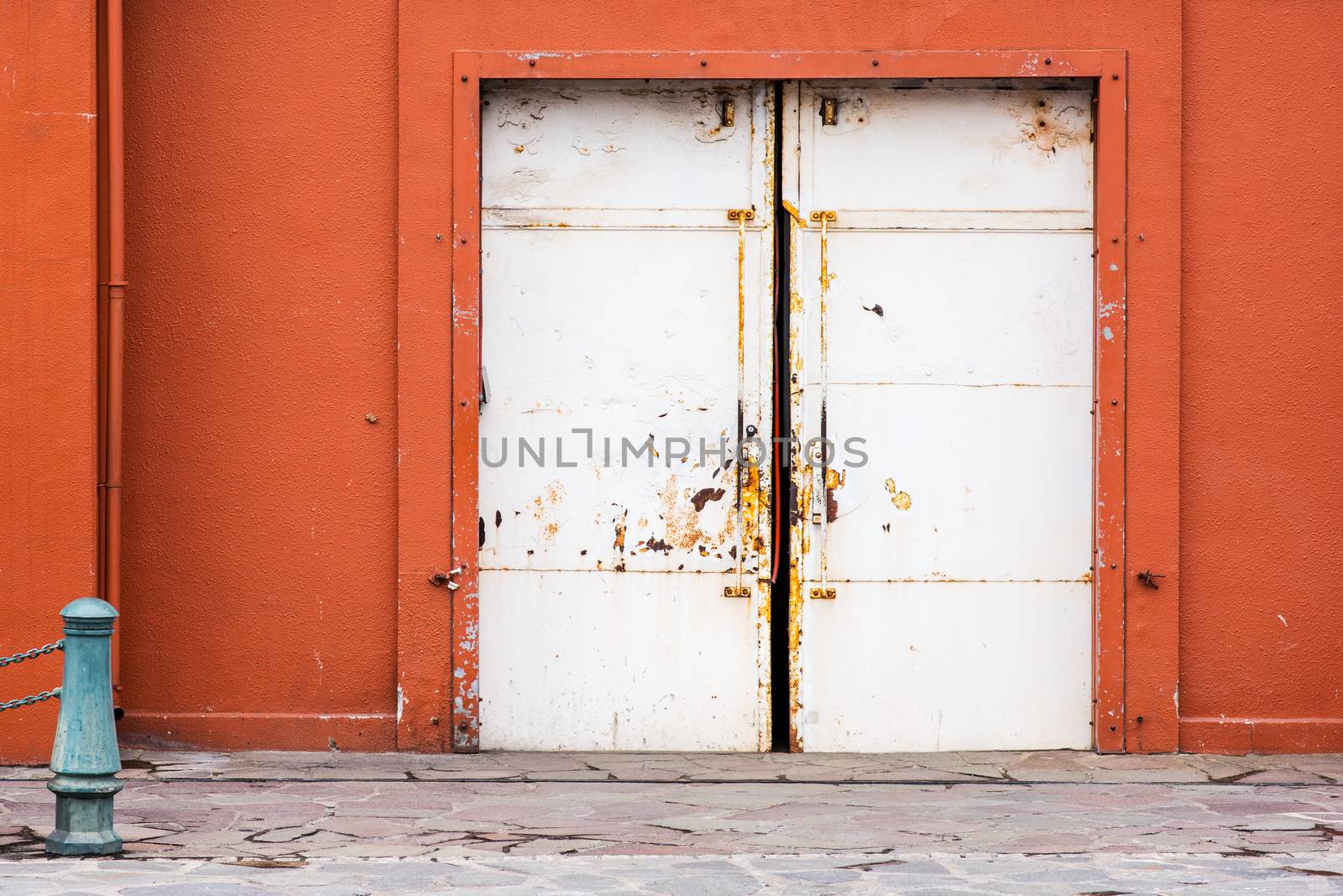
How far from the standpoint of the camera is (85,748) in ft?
17.6

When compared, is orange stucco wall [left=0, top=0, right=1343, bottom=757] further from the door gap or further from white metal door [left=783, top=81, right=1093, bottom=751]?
the door gap

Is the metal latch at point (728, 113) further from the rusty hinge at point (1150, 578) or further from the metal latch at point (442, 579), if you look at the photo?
the rusty hinge at point (1150, 578)

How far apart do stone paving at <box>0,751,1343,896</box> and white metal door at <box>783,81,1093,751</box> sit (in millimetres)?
303

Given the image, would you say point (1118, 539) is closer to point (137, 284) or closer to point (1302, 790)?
point (1302, 790)

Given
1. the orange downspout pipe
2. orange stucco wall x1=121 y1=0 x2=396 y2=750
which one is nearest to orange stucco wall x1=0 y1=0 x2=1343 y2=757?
orange stucco wall x1=121 y1=0 x2=396 y2=750

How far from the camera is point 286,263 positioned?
740cm

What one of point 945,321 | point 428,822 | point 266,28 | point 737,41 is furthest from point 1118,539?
point 266,28

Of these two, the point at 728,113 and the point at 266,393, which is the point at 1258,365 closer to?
the point at 728,113

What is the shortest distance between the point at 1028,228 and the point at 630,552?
2283 millimetres

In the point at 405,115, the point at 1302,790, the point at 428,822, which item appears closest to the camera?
the point at 428,822

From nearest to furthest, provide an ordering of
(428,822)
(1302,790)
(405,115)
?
1. (428,822)
2. (1302,790)
3. (405,115)

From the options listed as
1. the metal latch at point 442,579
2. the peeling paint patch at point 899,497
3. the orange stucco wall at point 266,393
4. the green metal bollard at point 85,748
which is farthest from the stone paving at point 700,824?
the peeling paint patch at point 899,497

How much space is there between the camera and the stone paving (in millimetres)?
5145

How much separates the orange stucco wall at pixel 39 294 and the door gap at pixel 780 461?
291cm
